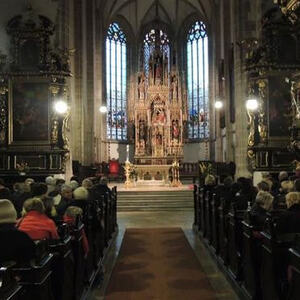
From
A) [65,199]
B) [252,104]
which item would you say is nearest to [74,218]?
[65,199]

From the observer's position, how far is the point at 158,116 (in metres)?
27.3

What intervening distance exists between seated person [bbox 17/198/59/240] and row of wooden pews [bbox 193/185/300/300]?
2135 mm

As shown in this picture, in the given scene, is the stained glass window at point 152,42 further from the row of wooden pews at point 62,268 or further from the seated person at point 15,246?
the seated person at point 15,246

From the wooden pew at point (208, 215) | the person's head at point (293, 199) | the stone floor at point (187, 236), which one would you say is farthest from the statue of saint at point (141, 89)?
the person's head at point (293, 199)

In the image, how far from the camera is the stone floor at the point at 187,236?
653 cm

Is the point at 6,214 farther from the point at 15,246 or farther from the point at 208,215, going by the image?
the point at 208,215

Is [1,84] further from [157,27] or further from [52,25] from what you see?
[157,27]

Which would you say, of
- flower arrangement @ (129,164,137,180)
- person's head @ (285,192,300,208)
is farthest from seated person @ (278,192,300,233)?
flower arrangement @ (129,164,137,180)

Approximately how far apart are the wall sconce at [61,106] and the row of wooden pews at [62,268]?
8483 mm

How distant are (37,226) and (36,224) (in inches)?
1.0

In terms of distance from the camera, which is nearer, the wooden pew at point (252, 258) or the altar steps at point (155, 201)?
the wooden pew at point (252, 258)

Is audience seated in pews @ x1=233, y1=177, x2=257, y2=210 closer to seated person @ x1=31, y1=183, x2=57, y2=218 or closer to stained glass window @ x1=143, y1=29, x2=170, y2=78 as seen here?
seated person @ x1=31, y1=183, x2=57, y2=218

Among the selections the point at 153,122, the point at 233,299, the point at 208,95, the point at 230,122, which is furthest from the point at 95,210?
the point at 208,95

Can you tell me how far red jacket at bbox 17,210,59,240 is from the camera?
501cm
